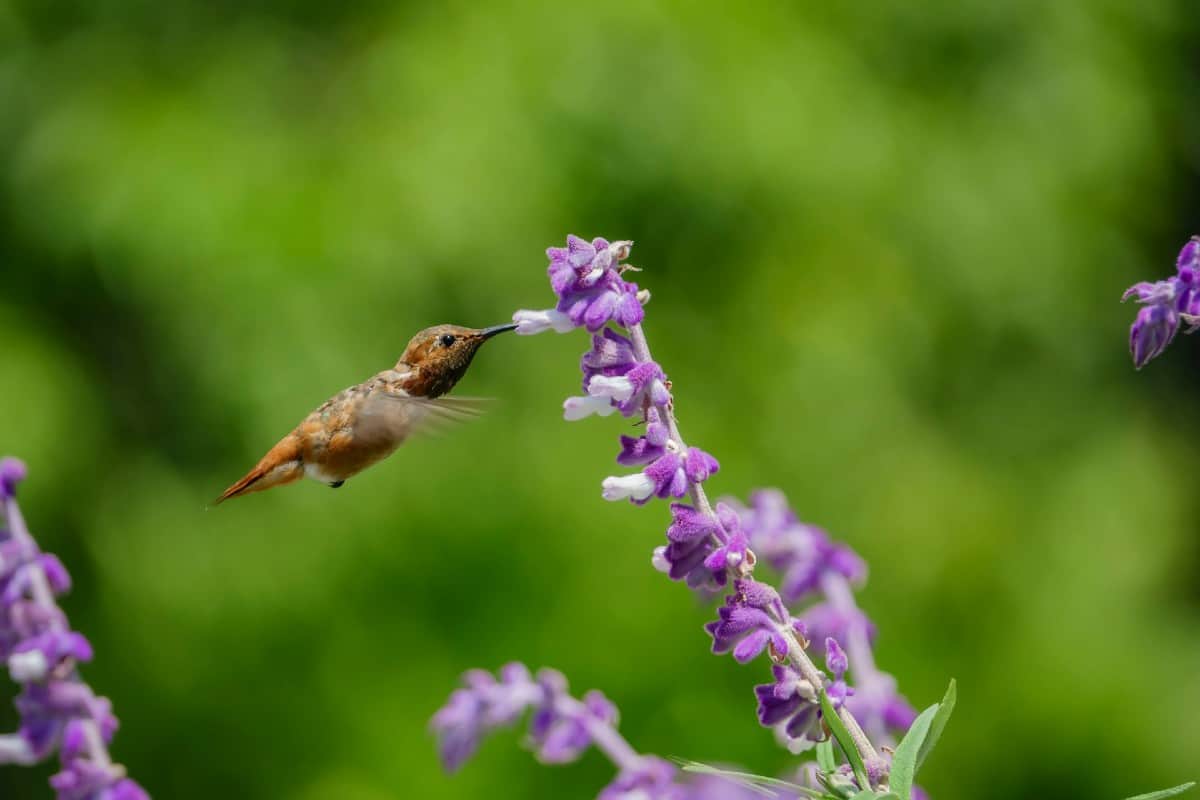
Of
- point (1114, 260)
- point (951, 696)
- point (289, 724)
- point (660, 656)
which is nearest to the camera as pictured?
point (951, 696)

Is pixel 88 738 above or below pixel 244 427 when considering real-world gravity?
below

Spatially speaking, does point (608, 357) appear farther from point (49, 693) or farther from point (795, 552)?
point (49, 693)

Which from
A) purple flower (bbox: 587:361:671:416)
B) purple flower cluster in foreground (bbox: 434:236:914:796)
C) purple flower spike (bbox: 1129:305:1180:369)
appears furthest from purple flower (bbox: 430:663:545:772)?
purple flower spike (bbox: 1129:305:1180:369)

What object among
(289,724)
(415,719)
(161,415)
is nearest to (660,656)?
(415,719)

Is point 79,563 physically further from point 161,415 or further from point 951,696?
point 951,696

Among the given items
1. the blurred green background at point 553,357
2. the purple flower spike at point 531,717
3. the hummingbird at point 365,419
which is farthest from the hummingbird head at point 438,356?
the blurred green background at point 553,357

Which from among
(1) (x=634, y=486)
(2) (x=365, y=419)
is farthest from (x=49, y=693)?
(2) (x=365, y=419)
